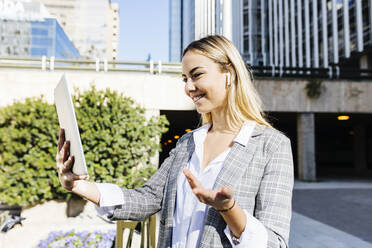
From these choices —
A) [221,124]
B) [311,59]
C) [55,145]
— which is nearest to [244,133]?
[221,124]

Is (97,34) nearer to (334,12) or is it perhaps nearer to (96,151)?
(334,12)

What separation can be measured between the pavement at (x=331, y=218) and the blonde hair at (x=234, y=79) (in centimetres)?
434

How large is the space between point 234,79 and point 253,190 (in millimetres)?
A: 642

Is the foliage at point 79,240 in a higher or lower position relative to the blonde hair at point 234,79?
lower

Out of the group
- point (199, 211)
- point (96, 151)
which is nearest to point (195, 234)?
point (199, 211)

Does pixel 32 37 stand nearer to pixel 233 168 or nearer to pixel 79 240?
pixel 79 240

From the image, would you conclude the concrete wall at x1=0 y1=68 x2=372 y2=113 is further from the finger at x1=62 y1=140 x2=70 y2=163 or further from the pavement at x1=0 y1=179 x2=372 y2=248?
the finger at x1=62 y1=140 x2=70 y2=163

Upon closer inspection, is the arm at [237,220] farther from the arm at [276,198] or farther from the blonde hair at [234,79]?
the blonde hair at [234,79]

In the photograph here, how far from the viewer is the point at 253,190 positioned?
1.25 metres

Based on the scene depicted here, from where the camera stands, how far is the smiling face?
56.4 inches

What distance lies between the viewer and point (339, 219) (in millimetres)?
6820

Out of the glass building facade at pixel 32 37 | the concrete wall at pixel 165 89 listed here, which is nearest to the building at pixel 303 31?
the concrete wall at pixel 165 89

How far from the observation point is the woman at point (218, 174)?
46.1 inches

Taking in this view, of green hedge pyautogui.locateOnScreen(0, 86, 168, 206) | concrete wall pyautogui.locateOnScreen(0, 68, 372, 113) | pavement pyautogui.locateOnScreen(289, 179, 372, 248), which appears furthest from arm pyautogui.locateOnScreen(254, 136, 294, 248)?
concrete wall pyautogui.locateOnScreen(0, 68, 372, 113)
